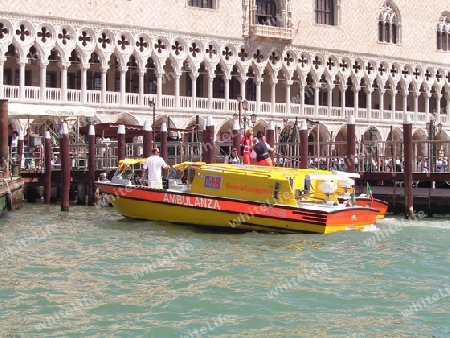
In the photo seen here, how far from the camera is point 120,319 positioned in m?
8.36

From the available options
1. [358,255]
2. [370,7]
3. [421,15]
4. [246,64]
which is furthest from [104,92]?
[358,255]

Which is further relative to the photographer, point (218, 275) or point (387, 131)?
point (387, 131)

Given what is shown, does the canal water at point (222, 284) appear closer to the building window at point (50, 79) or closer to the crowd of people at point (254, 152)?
the crowd of people at point (254, 152)

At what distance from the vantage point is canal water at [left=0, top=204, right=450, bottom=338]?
8203 millimetres

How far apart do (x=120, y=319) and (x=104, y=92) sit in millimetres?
22357

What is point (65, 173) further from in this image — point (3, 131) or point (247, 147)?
point (247, 147)

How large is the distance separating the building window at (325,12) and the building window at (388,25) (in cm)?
266

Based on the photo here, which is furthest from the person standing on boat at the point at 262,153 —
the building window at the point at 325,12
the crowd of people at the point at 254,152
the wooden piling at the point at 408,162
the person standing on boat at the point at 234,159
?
the building window at the point at 325,12

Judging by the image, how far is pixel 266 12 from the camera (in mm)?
34469

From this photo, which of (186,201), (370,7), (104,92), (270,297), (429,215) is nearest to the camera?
(270,297)

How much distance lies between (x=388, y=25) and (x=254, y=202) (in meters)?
25.2

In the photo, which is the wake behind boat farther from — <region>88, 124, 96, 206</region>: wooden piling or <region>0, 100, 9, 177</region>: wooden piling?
<region>88, 124, 96, 206</region>: wooden piling

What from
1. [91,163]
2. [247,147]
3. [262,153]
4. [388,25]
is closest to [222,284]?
[262,153]

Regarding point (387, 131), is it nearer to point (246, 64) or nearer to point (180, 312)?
point (246, 64)
